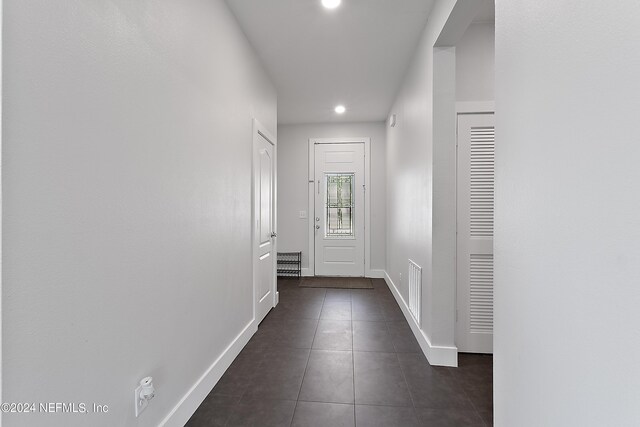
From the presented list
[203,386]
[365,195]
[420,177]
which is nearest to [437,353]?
[420,177]

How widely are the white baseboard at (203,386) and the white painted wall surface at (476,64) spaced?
2.67 meters

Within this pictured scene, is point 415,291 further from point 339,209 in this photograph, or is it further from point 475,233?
point 339,209

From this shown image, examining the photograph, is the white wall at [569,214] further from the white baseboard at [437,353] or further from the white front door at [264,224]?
the white front door at [264,224]

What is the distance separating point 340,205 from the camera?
5328 mm

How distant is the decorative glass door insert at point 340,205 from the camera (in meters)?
5.32

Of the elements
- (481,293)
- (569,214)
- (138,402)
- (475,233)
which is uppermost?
(569,214)

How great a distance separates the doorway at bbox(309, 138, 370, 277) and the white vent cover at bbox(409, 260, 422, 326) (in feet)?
7.47

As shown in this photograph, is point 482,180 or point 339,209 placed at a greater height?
point 482,180

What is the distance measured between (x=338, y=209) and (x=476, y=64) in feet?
10.9

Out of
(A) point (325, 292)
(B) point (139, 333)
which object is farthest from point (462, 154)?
(A) point (325, 292)

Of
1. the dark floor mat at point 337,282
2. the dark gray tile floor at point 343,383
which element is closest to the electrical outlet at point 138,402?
the dark gray tile floor at point 343,383

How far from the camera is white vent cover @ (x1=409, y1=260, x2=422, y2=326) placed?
261 centimetres

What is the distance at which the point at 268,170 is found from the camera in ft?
11.1

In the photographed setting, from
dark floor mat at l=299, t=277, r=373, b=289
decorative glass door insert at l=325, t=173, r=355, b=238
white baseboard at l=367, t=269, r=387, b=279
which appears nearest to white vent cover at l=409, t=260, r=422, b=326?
dark floor mat at l=299, t=277, r=373, b=289
